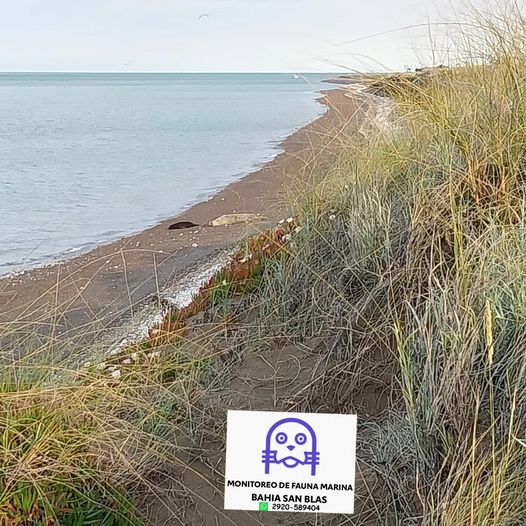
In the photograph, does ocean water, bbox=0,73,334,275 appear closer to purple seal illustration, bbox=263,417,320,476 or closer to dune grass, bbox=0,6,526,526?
dune grass, bbox=0,6,526,526

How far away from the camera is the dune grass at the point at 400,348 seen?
249cm

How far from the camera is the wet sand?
5.36 m

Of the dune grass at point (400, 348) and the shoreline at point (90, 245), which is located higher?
the dune grass at point (400, 348)

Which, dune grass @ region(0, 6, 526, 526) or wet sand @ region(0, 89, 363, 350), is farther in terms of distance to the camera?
wet sand @ region(0, 89, 363, 350)

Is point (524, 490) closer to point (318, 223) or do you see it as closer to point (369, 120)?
point (318, 223)

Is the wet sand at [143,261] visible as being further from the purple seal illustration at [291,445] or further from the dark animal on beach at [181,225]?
the purple seal illustration at [291,445]

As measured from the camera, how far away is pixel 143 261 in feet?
31.6

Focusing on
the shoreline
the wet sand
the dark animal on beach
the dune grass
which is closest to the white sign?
the dune grass

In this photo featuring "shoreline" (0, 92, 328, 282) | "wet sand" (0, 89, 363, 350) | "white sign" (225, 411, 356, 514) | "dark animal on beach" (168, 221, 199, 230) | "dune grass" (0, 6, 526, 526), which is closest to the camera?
"white sign" (225, 411, 356, 514)

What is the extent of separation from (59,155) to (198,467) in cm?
2271

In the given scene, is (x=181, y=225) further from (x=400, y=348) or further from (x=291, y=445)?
(x=291, y=445)

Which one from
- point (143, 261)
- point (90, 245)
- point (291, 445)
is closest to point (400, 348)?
point (291, 445)

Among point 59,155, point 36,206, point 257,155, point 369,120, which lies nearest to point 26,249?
point 36,206

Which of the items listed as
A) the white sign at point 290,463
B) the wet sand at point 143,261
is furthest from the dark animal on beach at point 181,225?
the white sign at point 290,463
